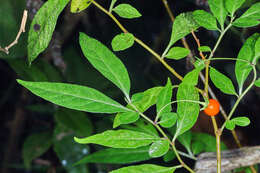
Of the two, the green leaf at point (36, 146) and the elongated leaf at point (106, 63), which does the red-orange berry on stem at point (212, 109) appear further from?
the green leaf at point (36, 146)

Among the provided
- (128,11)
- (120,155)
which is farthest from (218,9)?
(120,155)

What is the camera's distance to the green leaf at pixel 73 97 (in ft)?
1.43

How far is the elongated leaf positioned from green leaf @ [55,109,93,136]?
0.54m

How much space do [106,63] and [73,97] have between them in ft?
0.24

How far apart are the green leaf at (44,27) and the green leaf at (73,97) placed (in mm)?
55

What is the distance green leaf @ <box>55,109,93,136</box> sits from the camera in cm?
101

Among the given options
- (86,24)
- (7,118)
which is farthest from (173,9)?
(7,118)

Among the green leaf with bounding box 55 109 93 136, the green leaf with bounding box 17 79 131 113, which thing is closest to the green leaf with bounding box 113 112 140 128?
the green leaf with bounding box 17 79 131 113

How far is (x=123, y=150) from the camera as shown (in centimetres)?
75

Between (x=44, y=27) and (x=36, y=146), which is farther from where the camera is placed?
(x=36, y=146)

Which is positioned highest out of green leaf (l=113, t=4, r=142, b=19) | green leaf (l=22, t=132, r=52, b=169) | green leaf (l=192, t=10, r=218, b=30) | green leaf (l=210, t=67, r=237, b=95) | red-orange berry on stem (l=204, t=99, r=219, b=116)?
green leaf (l=113, t=4, r=142, b=19)

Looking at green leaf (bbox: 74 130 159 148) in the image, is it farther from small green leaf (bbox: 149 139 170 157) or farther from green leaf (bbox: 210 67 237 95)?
green leaf (bbox: 210 67 237 95)

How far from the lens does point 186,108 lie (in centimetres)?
48

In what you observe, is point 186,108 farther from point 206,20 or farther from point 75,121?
point 75,121
